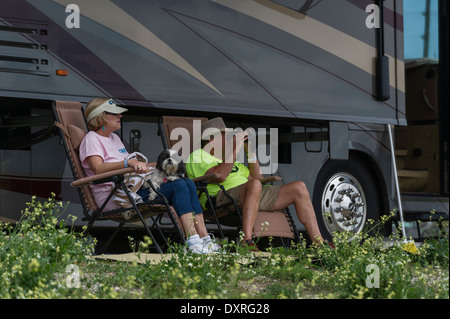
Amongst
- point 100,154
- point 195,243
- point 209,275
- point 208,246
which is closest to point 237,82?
point 100,154

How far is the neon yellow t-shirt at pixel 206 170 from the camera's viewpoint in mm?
5207

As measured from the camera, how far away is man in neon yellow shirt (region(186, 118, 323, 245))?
16.7ft

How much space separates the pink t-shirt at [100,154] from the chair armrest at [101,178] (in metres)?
0.22

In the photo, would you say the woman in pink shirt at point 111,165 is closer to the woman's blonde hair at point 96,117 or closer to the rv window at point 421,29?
the woman's blonde hair at point 96,117

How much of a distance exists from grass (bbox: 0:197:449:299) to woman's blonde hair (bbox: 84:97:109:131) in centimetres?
94

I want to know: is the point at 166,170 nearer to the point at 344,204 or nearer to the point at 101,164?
the point at 101,164

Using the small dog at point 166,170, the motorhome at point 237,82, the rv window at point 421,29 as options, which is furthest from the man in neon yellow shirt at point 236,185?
the rv window at point 421,29

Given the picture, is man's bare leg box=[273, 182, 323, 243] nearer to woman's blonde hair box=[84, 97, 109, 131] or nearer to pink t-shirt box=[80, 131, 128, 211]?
pink t-shirt box=[80, 131, 128, 211]

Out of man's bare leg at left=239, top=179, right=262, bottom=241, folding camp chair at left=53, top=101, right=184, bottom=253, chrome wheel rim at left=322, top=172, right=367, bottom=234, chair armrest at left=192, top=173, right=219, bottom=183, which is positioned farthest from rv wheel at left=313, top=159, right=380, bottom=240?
folding camp chair at left=53, top=101, right=184, bottom=253

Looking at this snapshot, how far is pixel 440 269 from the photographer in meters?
3.86

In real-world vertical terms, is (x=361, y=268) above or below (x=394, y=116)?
below
